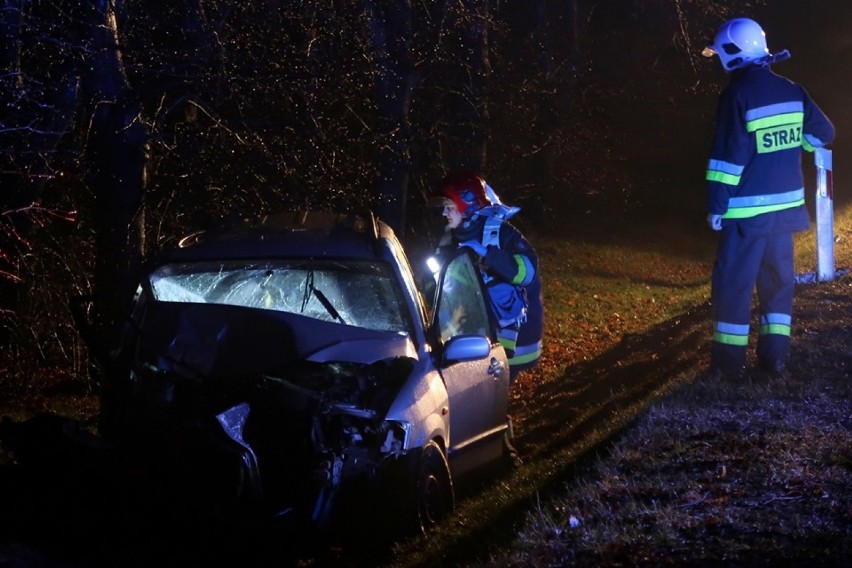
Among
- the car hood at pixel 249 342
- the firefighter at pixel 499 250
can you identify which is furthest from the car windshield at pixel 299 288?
the firefighter at pixel 499 250

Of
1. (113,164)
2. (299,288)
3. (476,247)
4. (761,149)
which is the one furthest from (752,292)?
(113,164)

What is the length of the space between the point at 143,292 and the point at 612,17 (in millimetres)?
21926

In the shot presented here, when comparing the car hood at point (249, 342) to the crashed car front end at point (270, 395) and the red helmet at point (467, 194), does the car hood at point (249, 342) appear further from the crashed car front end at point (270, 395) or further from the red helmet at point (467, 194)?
the red helmet at point (467, 194)

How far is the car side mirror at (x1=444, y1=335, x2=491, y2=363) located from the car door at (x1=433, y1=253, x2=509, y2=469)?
31 mm

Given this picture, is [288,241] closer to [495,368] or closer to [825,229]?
[495,368]

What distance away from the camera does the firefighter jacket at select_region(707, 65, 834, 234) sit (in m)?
7.51

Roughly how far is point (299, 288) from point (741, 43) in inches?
134

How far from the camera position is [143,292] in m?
6.28

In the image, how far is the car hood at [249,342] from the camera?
5680 mm

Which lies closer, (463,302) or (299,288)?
(299,288)

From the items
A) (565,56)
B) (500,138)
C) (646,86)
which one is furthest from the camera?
(646,86)

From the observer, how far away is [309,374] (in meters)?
5.64

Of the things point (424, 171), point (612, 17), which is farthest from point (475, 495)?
point (612, 17)

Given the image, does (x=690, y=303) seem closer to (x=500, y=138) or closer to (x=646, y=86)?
(x=500, y=138)
